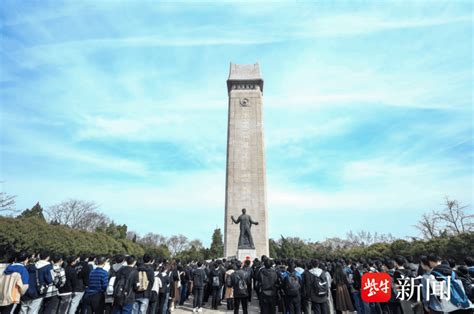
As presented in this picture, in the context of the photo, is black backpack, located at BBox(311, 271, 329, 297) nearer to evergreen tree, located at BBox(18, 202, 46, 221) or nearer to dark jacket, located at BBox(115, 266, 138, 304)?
dark jacket, located at BBox(115, 266, 138, 304)

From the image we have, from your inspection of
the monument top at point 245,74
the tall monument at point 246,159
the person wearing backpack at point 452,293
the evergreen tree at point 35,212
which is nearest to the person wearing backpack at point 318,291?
the person wearing backpack at point 452,293

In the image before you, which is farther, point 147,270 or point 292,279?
point 292,279

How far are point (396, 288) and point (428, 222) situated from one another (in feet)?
129

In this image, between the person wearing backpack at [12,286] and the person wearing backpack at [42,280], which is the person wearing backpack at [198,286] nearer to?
the person wearing backpack at [42,280]

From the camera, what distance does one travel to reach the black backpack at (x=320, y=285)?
22.7 ft

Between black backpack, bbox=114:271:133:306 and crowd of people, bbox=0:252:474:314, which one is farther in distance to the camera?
black backpack, bbox=114:271:133:306

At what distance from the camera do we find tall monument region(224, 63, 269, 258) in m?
27.8

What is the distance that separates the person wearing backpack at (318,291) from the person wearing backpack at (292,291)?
1.01ft

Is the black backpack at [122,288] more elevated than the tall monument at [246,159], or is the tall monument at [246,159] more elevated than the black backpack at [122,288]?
the tall monument at [246,159]

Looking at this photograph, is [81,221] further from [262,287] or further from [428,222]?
[428,222]

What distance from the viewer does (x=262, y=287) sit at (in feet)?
23.5

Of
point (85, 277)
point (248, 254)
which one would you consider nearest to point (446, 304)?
point (85, 277)

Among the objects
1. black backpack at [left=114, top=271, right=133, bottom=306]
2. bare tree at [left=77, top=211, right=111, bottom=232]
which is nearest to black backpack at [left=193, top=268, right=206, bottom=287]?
black backpack at [left=114, top=271, right=133, bottom=306]

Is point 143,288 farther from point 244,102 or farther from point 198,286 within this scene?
point 244,102
